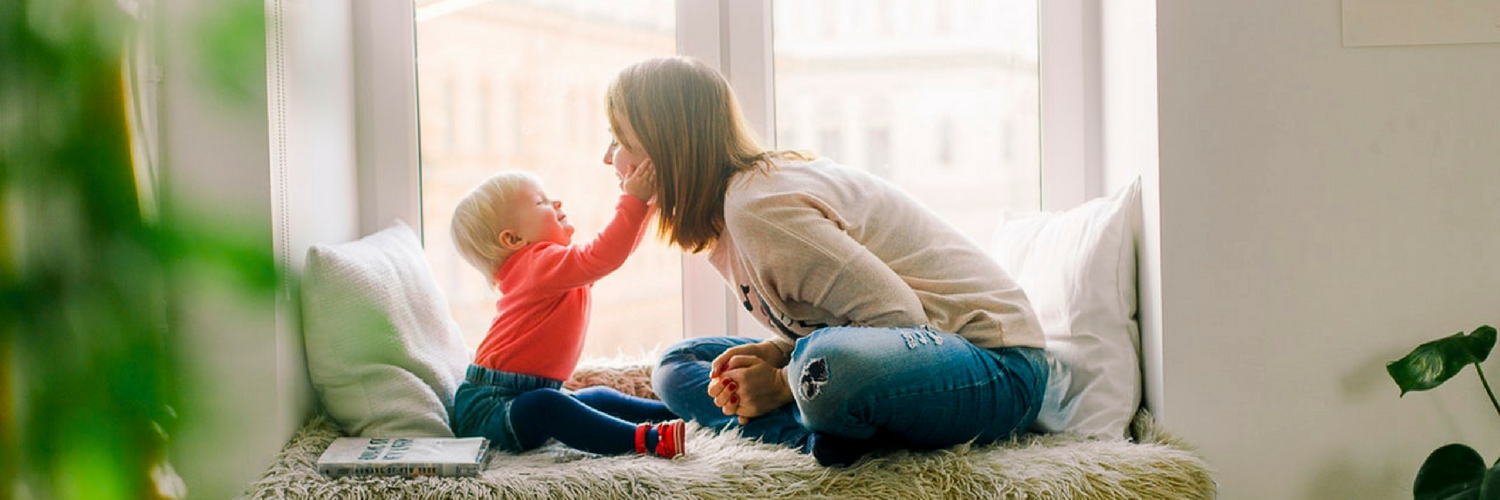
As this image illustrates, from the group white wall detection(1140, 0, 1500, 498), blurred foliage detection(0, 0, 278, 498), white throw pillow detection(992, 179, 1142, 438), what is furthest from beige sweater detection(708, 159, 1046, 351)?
blurred foliage detection(0, 0, 278, 498)

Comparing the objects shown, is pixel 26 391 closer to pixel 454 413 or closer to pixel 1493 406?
pixel 454 413

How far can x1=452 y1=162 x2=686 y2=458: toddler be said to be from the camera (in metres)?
1.59

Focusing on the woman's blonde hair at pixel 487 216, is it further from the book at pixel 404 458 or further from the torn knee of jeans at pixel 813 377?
the torn knee of jeans at pixel 813 377

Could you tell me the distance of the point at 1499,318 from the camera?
155 cm

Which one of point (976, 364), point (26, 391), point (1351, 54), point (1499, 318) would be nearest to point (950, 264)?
point (976, 364)

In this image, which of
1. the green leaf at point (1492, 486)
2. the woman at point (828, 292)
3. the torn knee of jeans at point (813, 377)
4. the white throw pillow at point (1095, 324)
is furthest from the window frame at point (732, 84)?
the green leaf at point (1492, 486)

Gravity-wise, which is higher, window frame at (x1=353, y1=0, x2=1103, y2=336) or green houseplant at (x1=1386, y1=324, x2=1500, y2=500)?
window frame at (x1=353, y1=0, x2=1103, y2=336)

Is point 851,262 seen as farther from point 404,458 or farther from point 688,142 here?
point 404,458

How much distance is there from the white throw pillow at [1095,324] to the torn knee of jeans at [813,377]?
1.41 feet

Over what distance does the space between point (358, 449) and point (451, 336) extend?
342 millimetres

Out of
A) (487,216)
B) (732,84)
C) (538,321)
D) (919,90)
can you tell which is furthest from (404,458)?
(919,90)

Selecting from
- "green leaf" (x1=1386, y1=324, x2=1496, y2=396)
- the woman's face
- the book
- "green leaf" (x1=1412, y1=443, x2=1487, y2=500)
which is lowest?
"green leaf" (x1=1412, y1=443, x2=1487, y2=500)

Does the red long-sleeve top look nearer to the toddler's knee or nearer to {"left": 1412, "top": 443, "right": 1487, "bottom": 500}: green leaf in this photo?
the toddler's knee

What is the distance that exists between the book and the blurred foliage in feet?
0.76
